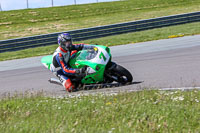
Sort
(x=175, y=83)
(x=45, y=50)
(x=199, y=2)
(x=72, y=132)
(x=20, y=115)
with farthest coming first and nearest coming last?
(x=199, y=2) → (x=45, y=50) → (x=175, y=83) → (x=20, y=115) → (x=72, y=132)

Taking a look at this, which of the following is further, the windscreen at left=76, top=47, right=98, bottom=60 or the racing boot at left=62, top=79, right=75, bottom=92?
the racing boot at left=62, top=79, right=75, bottom=92

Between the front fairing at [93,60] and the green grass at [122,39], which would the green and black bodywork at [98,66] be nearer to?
the front fairing at [93,60]

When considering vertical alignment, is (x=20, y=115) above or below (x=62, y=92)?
above

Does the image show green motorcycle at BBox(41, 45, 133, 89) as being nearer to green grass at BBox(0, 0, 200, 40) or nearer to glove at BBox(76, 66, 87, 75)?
glove at BBox(76, 66, 87, 75)

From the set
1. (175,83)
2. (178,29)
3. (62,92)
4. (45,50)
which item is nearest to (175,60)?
(175,83)

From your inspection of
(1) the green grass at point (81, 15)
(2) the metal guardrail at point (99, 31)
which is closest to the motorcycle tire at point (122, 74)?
(2) the metal guardrail at point (99, 31)

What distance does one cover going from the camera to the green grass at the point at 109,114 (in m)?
4.62

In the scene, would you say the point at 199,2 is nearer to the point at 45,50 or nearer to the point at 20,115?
the point at 45,50

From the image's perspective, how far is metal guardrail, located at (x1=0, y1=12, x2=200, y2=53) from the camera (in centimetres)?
1942

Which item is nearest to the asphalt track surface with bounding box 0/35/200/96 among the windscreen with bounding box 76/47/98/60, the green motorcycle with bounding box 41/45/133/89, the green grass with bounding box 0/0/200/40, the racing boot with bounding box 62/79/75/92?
the racing boot with bounding box 62/79/75/92

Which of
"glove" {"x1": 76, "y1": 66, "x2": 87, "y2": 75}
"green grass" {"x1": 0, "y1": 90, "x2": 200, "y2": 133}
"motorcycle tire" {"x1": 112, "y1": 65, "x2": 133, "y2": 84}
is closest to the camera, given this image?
"green grass" {"x1": 0, "y1": 90, "x2": 200, "y2": 133}

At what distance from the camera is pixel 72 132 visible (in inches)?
179

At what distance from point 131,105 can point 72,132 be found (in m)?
1.51

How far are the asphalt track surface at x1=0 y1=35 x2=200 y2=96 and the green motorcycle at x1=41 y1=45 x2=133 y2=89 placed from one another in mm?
270
